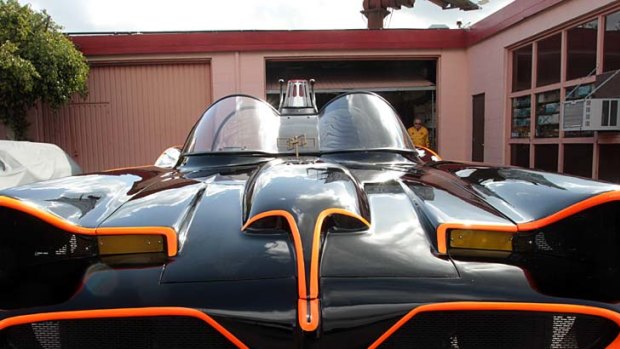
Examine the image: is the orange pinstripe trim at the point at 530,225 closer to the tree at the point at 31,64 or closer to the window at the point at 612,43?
the window at the point at 612,43

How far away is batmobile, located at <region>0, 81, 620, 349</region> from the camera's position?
54.4 inches

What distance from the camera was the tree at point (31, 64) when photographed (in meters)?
9.36

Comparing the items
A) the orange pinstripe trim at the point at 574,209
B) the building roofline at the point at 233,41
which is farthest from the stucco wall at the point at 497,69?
the orange pinstripe trim at the point at 574,209

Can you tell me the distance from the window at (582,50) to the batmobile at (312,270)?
675 cm

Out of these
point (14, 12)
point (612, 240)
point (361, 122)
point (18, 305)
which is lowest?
point (18, 305)

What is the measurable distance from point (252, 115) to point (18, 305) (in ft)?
7.26

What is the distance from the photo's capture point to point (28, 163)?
24.0ft

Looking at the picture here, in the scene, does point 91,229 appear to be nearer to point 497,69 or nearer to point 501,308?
point 501,308

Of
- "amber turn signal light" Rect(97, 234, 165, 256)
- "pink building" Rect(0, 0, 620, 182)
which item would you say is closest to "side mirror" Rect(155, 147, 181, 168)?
"amber turn signal light" Rect(97, 234, 165, 256)

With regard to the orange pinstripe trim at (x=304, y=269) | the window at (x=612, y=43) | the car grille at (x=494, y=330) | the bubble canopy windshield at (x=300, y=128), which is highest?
the window at (x=612, y=43)

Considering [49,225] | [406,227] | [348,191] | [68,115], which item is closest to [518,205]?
[406,227]

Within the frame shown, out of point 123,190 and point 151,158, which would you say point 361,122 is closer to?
point 123,190

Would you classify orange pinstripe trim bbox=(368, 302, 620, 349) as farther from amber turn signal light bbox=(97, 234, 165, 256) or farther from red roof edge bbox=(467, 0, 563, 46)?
red roof edge bbox=(467, 0, 563, 46)

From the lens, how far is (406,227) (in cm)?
167
